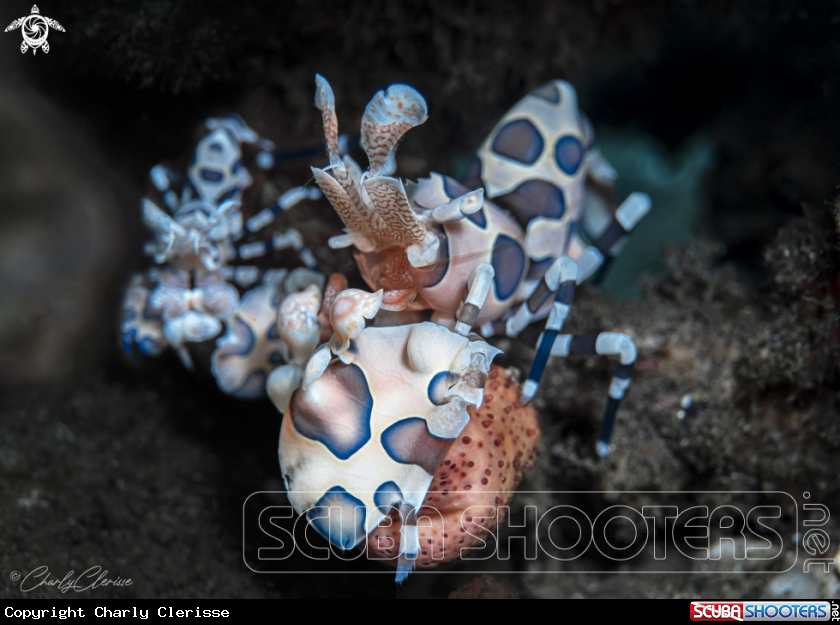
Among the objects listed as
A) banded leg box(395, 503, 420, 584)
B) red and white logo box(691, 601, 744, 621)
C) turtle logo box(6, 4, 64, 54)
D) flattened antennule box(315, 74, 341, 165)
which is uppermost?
turtle logo box(6, 4, 64, 54)

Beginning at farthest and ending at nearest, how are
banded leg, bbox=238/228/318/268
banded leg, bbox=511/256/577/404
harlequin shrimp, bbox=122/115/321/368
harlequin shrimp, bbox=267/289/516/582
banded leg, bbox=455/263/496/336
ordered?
banded leg, bbox=238/228/318/268, harlequin shrimp, bbox=122/115/321/368, banded leg, bbox=511/256/577/404, banded leg, bbox=455/263/496/336, harlequin shrimp, bbox=267/289/516/582

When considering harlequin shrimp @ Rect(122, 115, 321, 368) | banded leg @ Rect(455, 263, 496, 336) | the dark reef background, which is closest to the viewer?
banded leg @ Rect(455, 263, 496, 336)

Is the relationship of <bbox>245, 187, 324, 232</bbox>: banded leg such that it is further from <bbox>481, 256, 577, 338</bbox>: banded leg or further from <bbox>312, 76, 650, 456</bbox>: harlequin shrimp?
<bbox>481, 256, 577, 338</bbox>: banded leg

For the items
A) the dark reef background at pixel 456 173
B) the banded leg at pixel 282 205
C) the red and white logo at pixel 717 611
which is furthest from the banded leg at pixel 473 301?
the red and white logo at pixel 717 611

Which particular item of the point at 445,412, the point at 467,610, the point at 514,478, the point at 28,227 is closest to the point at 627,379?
the point at 514,478

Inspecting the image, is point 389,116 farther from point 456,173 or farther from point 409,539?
point 456,173

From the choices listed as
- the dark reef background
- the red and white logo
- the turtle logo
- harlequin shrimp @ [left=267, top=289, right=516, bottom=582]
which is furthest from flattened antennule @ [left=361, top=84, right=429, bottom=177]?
the red and white logo

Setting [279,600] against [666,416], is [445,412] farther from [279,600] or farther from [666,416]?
[279,600]

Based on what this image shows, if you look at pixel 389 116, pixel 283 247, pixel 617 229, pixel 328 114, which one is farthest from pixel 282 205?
pixel 617 229
